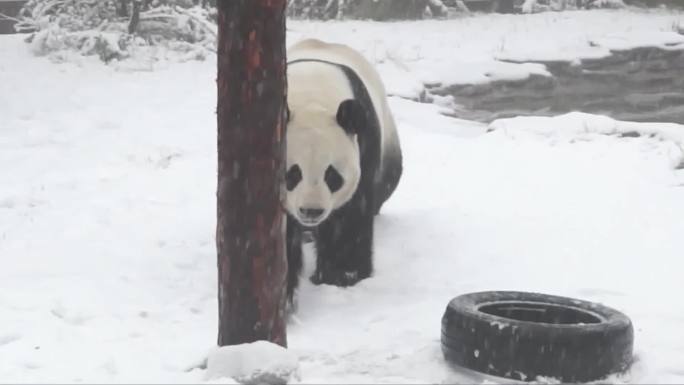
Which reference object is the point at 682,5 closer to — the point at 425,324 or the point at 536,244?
the point at 536,244

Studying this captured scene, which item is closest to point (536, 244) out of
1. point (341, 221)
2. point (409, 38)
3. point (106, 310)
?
point (341, 221)

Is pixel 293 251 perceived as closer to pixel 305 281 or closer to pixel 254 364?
Result: pixel 305 281

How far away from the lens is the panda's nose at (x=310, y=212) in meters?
4.60

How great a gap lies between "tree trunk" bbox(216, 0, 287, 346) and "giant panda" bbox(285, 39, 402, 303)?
799 millimetres

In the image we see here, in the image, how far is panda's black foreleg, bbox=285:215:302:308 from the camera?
4934 millimetres

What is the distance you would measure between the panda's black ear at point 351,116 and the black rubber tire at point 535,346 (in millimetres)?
1213

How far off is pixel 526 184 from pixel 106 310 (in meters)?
3.78

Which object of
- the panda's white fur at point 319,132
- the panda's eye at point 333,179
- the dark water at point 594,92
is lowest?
the dark water at point 594,92

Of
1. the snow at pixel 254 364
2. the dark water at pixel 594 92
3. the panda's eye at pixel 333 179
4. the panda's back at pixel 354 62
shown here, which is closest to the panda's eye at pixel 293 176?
the panda's eye at pixel 333 179

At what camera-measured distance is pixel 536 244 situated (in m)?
5.88

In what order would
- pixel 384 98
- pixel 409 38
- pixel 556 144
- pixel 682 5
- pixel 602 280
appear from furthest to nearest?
pixel 682 5, pixel 409 38, pixel 556 144, pixel 384 98, pixel 602 280

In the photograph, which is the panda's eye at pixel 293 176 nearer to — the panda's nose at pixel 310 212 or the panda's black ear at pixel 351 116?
the panda's nose at pixel 310 212

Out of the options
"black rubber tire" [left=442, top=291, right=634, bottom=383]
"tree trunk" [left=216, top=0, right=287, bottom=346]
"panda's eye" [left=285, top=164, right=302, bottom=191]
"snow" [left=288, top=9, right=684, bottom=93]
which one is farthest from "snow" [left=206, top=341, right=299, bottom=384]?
"snow" [left=288, top=9, right=684, bottom=93]

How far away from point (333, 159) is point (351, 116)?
235 millimetres
